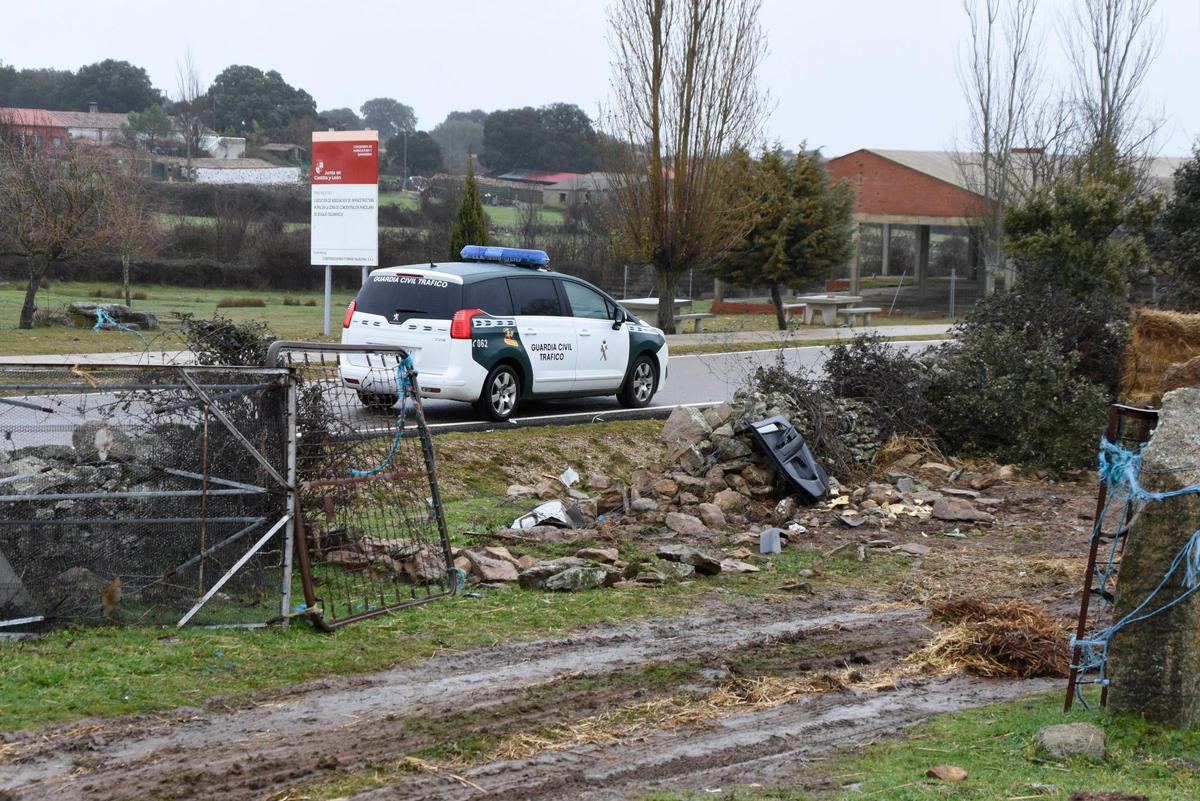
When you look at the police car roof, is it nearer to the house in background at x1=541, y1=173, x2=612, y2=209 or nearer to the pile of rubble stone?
the pile of rubble stone

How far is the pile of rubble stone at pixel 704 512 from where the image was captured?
9133 millimetres

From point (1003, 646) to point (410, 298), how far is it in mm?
8940

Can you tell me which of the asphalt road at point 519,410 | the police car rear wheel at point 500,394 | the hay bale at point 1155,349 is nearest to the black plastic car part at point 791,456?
the asphalt road at point 519,410

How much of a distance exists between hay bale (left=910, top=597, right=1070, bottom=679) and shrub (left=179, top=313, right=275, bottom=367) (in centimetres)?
555

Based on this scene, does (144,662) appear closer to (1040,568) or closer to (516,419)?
(1040,568)

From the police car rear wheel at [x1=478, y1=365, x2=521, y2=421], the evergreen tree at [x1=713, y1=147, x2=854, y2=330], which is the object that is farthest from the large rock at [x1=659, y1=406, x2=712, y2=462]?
the evergreen tree at [x1=713, y1=147, x2=854, y2=330]

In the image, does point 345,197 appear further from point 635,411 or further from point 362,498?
point 362,498

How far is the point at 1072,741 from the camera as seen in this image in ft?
18.1

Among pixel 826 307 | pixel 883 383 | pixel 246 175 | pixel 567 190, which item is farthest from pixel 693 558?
pixel 567 190

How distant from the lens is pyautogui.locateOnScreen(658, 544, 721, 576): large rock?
939 centimetres

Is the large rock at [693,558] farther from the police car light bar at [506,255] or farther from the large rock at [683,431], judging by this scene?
the police car light bar at [506,255]

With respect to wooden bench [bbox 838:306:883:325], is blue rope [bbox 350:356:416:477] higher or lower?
lower

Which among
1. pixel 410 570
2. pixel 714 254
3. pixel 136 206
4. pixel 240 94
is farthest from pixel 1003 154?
pixel 240 94

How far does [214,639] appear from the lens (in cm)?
695
